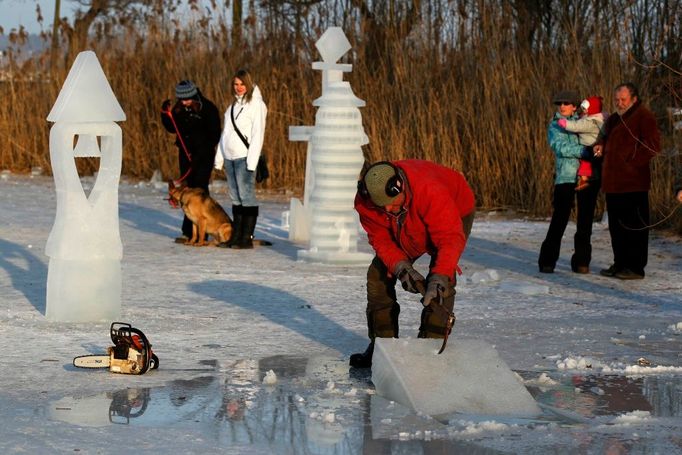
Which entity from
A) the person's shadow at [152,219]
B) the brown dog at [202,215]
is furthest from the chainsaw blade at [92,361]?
the person's shadow at [152,219]

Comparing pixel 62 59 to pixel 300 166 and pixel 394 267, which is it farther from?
pixel 394 267

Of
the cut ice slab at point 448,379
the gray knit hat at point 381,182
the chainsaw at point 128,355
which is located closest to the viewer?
the cut ice slab at point 448,379

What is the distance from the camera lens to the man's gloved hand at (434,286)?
7082 mm

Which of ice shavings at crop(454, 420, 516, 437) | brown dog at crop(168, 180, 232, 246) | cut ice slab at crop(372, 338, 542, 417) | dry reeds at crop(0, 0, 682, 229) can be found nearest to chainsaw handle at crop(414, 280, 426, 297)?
cut ice slab at crop(372, 338, 542, 417)

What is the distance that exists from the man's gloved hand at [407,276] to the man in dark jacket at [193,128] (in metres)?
7.47

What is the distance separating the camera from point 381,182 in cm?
696

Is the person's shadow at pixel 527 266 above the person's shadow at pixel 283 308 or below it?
above

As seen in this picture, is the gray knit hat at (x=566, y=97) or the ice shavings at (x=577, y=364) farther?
the gray knit hat at (x=566, y=97)

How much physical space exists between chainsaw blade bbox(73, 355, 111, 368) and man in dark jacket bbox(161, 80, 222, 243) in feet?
22.9

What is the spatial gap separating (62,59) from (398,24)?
7309 millimetres

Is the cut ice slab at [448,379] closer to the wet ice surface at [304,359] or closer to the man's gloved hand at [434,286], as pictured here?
the wet ice surface at [304,359]

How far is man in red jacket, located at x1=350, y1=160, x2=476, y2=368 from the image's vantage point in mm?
7059

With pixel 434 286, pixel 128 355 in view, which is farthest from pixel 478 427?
pixel 128 355

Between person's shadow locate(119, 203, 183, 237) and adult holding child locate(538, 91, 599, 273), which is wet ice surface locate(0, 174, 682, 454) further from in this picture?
person's shadow locate(119, 203, 183, 237)
